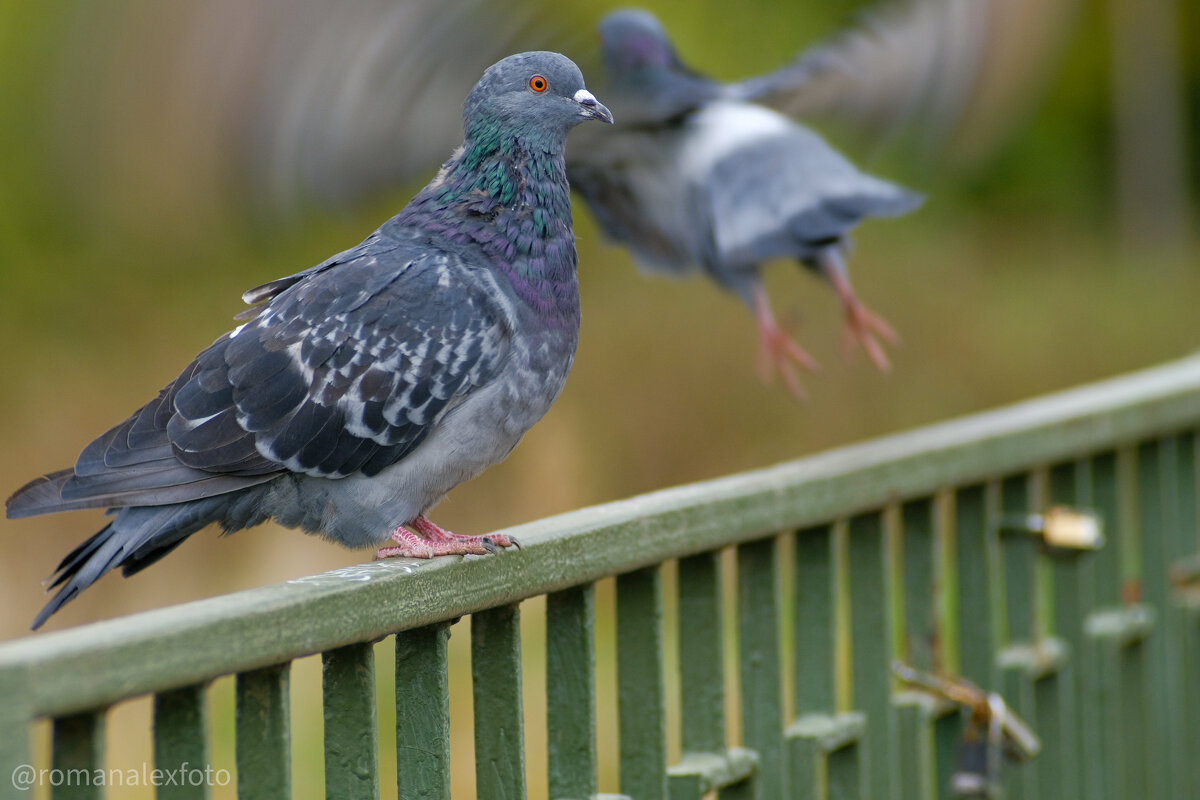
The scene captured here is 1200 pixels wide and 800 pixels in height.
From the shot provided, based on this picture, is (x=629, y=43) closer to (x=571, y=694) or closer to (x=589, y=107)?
(x=589, y=107)

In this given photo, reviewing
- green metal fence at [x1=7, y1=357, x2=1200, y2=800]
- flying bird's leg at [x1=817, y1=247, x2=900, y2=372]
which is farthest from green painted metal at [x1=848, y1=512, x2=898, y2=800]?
flying bird's leg at [x1=817, y1=247, x2=900, y2=372]

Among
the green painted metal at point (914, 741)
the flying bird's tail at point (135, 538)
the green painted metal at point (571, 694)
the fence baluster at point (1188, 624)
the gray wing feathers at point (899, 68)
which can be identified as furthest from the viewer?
the fence baluster at point (1188, 624)

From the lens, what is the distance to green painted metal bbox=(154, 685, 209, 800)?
1547 millimetres

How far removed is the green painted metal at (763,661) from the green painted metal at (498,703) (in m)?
0.70

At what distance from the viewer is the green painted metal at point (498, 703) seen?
203cm

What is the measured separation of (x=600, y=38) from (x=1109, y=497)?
6.11ft

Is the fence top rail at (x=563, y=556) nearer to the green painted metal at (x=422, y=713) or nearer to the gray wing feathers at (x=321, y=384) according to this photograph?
the green painted metal at (x=422, y=713)

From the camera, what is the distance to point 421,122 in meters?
2.82

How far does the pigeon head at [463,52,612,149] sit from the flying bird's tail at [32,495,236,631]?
739mm

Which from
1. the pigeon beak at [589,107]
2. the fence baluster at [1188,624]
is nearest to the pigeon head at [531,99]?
the pigeon beak at [589,107]

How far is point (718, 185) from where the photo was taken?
10.7 feet

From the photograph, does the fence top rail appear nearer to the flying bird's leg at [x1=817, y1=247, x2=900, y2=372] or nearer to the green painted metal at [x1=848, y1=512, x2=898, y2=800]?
the green painted metal at [x1=848, y1=512, x2=898, y2=800]

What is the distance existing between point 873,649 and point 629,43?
150 cm

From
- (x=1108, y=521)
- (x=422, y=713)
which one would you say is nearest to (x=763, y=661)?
(x=422, y=713)
